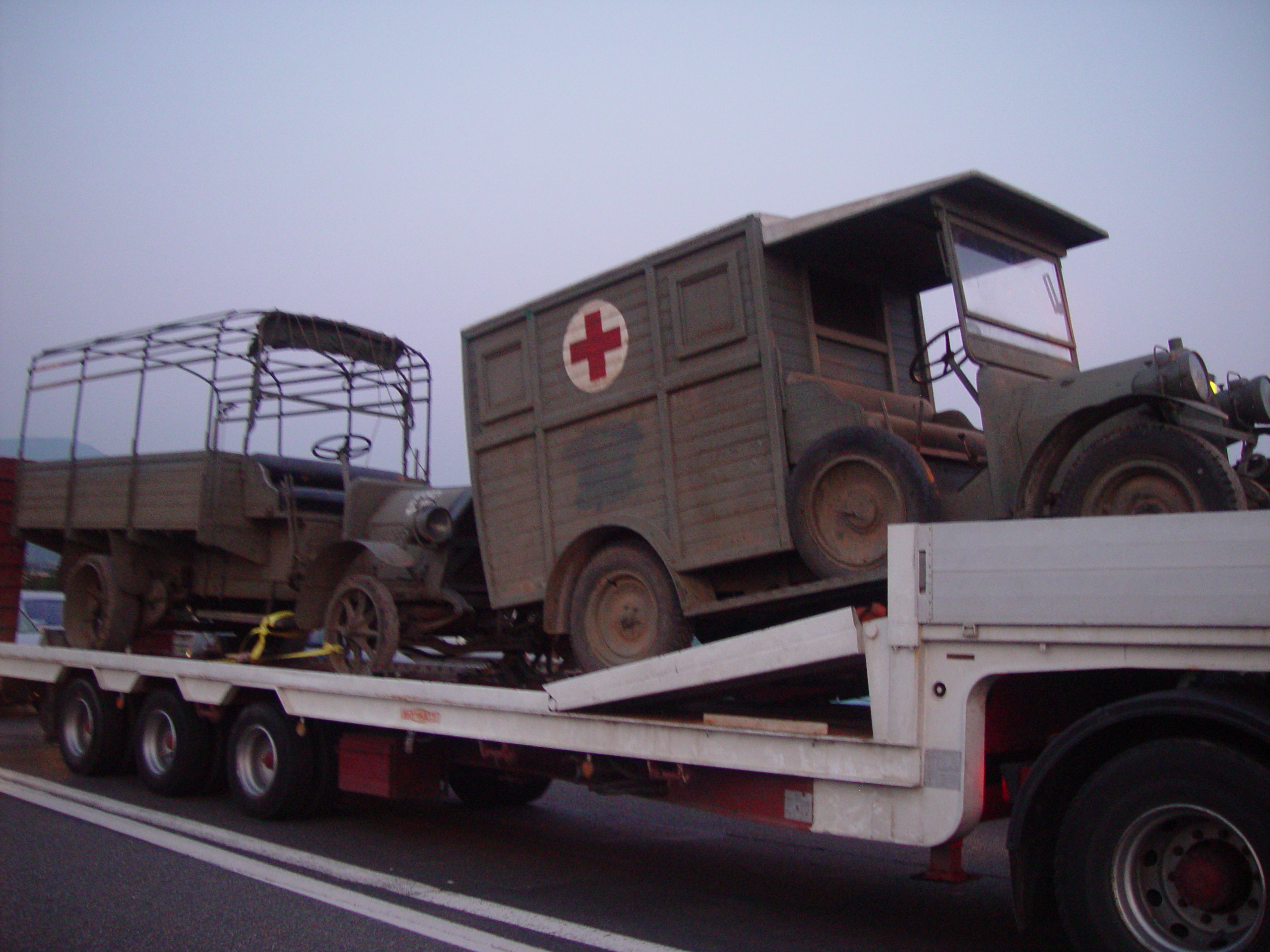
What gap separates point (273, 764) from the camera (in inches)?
298

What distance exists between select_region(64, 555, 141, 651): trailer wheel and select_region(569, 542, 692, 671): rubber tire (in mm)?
5494

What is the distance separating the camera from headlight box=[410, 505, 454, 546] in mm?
8375

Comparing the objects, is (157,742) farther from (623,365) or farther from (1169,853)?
(1169,853)

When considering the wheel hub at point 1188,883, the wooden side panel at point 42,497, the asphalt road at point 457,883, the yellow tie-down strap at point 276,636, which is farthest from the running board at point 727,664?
the wooden side panel at point 42,497

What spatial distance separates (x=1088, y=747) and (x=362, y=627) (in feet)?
18.3

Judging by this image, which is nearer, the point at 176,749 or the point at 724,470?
the point at 724,470

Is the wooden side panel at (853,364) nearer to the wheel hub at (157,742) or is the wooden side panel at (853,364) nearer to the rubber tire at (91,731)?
the wheel hub at (157,742)

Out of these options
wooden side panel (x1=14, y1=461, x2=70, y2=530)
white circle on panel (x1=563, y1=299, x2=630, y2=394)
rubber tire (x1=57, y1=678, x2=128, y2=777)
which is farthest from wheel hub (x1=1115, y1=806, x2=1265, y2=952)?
wooden side panel (x1=14, y1=461, x2=70, y2=530)

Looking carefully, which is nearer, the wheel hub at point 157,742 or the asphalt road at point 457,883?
the asphalt road at point 457,883

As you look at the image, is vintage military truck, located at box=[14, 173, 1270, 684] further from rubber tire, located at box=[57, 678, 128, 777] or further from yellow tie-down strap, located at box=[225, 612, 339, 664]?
rubber tire, located at box=[57, 678, 128, 777]

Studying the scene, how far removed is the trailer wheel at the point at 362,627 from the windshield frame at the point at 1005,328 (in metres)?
4.42

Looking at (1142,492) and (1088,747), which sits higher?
(1142,492)

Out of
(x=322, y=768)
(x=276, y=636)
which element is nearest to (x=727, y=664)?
(x=322, y=768)

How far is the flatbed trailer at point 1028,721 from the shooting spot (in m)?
3.36
